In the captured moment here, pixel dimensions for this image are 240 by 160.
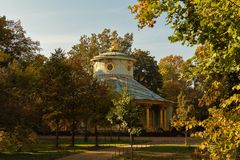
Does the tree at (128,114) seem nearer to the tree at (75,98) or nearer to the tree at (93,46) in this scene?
the tree at (75,98)

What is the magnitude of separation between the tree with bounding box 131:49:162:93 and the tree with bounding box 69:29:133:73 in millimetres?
5598

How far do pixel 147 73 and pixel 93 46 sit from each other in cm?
1152

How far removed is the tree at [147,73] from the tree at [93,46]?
18.4 feet

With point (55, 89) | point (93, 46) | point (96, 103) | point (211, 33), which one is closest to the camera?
point (211, 33)

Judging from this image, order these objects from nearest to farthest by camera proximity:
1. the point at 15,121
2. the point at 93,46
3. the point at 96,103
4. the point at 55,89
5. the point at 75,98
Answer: the point at 15,121, the point at 55,89, the point at 75,98, the point at 96,103, the point at 93,46

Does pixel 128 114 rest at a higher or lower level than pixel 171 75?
lower

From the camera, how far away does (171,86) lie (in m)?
73.0

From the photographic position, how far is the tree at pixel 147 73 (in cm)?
7812

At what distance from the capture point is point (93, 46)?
7600 centimetres

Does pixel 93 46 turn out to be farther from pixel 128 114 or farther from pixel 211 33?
pixel 211 33

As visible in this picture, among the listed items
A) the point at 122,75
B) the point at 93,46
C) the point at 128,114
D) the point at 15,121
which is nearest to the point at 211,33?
the point at 15,121

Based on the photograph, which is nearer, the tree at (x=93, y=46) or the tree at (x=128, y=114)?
the tree at (x=128, y=114)

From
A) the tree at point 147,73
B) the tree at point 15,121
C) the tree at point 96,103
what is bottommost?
the tree at point 15,121

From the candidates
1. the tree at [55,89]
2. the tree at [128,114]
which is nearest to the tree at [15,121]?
the tree at [55,89]
